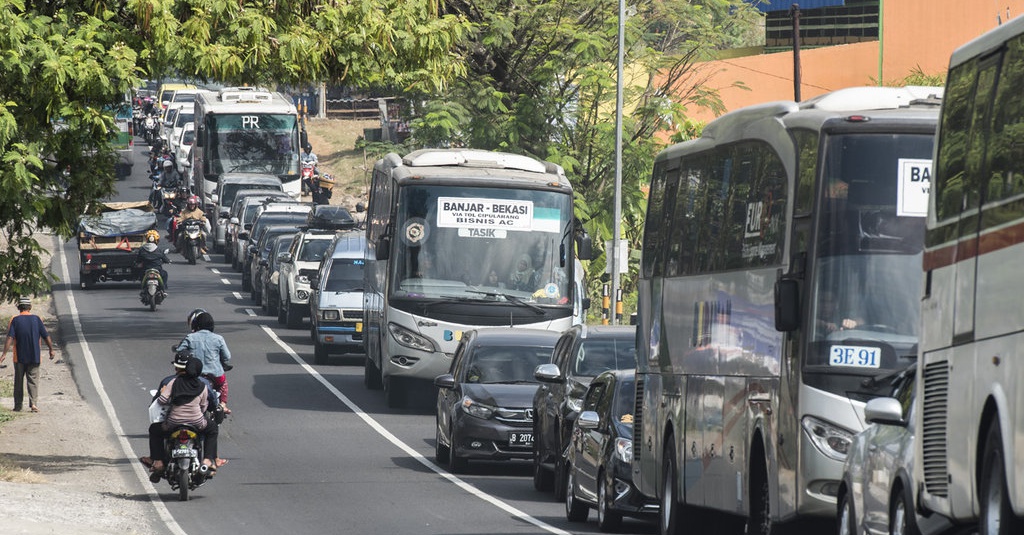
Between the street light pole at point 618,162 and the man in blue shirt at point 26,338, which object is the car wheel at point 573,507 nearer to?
the man in blue shirt at point 26,338

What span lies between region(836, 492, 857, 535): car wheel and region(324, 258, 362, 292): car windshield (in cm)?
2477

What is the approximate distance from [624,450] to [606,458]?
0.18 metres

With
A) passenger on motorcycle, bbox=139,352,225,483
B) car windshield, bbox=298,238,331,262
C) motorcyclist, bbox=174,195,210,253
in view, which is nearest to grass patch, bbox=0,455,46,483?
passenger on motorcycle, bbox=139,352,225,483

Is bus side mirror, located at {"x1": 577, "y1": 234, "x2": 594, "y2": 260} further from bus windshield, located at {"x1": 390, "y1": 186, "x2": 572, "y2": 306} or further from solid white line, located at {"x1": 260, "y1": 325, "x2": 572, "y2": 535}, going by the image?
solid white line, located at {"x1": 260, "y1": 325, "x2": 572, "y2": 535}

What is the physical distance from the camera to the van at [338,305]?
34.7m

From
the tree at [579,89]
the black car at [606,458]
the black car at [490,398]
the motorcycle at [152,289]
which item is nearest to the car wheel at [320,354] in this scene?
the tree at [579,89]

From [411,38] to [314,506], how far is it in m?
6.64

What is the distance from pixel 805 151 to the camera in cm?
1225

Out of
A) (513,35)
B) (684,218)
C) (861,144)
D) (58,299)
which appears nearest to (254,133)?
(58,299)

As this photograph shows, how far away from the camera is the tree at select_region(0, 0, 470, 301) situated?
20.0 m

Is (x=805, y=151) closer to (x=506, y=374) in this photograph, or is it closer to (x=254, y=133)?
(x=506, y=374)

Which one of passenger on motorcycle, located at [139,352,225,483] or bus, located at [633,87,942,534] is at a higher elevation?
bus, located at [633,87,942,534]

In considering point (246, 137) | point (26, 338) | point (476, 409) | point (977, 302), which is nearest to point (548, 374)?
point (476, 409)

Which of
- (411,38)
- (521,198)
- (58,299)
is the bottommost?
(58,299)
